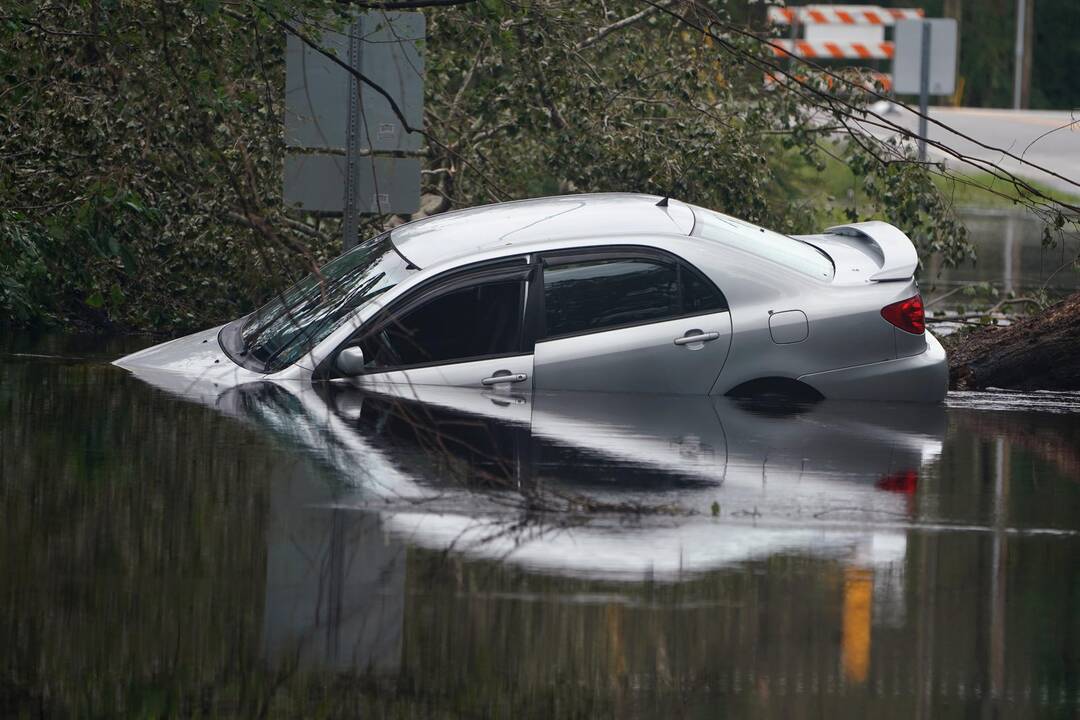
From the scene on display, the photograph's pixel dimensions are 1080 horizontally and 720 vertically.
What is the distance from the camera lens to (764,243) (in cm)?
901

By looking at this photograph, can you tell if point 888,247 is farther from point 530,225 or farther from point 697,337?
point 530,225

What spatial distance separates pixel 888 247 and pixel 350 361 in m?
3.15

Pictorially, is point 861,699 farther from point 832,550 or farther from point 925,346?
point 925,346

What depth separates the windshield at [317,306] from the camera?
8360mm

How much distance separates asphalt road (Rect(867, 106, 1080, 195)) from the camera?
33.8 metres

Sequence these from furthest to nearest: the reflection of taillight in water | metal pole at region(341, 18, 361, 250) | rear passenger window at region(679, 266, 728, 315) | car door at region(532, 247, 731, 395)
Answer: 1. metal pole at region(341, 18, 361, 250)
2. rear passenger window at region(679, 266, 728, 315)
3. car door at region(532, 247, 731, 395)
4. the reflection of taillight in water

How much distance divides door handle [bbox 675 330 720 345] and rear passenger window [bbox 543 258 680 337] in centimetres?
13

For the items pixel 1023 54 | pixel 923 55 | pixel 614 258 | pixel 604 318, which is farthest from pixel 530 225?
pixel 1023 54

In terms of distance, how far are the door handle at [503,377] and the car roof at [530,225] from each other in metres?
0.63

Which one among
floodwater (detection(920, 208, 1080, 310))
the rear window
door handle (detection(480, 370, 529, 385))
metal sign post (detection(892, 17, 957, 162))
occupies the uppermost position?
metal sign post (detection(892, 17, 957, 162))

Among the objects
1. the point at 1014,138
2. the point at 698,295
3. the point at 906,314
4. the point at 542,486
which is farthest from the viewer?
the point at 1014,138

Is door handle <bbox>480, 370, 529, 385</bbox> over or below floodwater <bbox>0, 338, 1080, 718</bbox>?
over

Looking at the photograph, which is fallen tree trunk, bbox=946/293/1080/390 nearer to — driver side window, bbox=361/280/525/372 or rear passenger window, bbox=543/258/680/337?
rear passenger window, bbox=543/258/680/337

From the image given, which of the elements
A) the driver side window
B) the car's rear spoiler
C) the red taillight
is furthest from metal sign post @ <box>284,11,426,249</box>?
the red taillight
